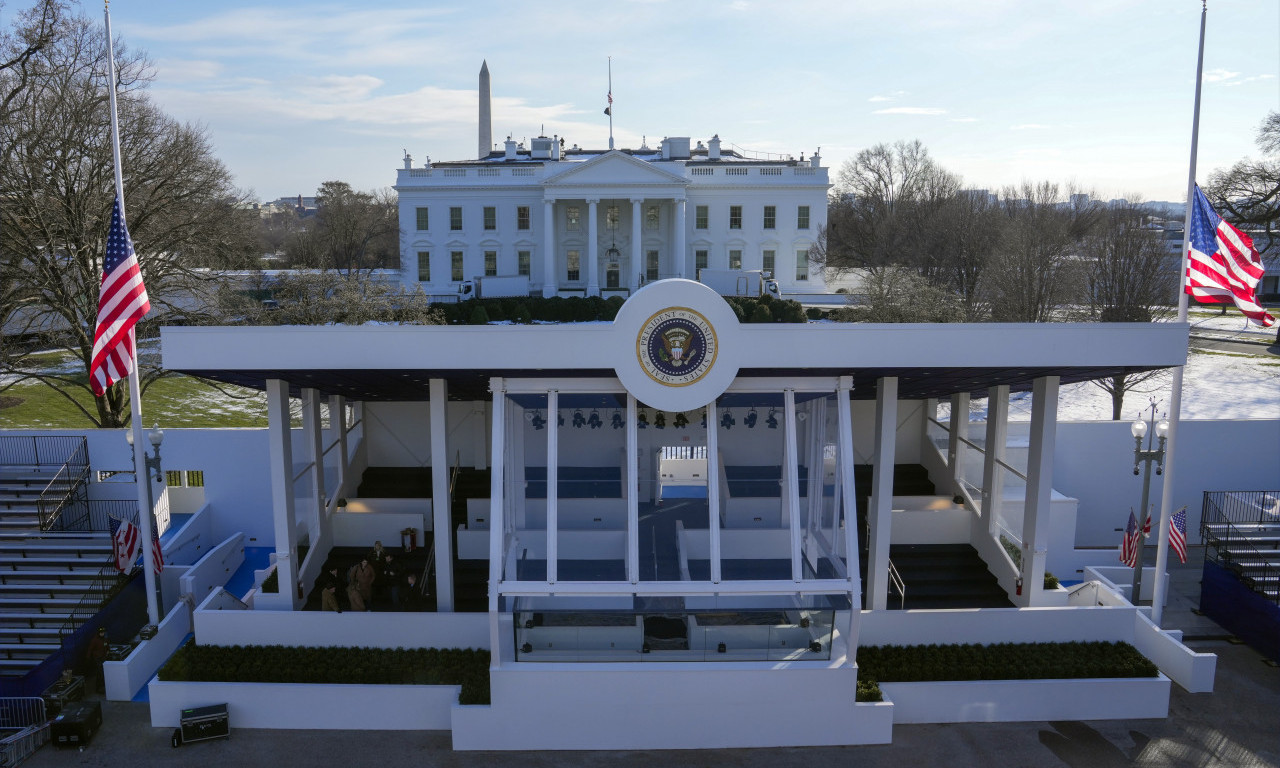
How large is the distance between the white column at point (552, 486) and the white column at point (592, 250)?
4275cm

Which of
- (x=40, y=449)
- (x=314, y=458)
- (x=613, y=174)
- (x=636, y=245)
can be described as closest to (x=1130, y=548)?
(x=314, y=458)

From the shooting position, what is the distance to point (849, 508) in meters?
13.2

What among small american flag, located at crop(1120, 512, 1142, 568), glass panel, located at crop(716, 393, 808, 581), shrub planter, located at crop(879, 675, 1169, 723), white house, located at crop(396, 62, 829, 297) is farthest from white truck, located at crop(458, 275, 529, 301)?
shrub planter, located at crop(879, 675, 1169, 723)

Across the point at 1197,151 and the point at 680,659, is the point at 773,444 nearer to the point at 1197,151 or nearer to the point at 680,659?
the point at 680,659

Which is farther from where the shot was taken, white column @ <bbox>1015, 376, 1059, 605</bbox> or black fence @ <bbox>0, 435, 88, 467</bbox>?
black fence @ <bbox>0, 435, 88, 467</bbox>

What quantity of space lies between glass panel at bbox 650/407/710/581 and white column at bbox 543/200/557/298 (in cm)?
4079

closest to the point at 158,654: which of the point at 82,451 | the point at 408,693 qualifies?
the point at 408,693

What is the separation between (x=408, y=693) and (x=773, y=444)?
7.43 metres

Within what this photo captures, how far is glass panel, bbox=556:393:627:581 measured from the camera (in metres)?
13.4

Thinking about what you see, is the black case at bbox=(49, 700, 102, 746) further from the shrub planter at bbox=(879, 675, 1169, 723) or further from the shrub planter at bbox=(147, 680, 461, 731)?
the shrub planter at bbox=(879, 675, 1169, 723)

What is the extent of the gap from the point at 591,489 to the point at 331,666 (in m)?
5.17

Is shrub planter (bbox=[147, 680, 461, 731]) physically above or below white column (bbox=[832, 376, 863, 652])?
below

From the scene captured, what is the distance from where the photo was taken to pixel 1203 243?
1428cm

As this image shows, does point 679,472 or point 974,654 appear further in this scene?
point 679,472
